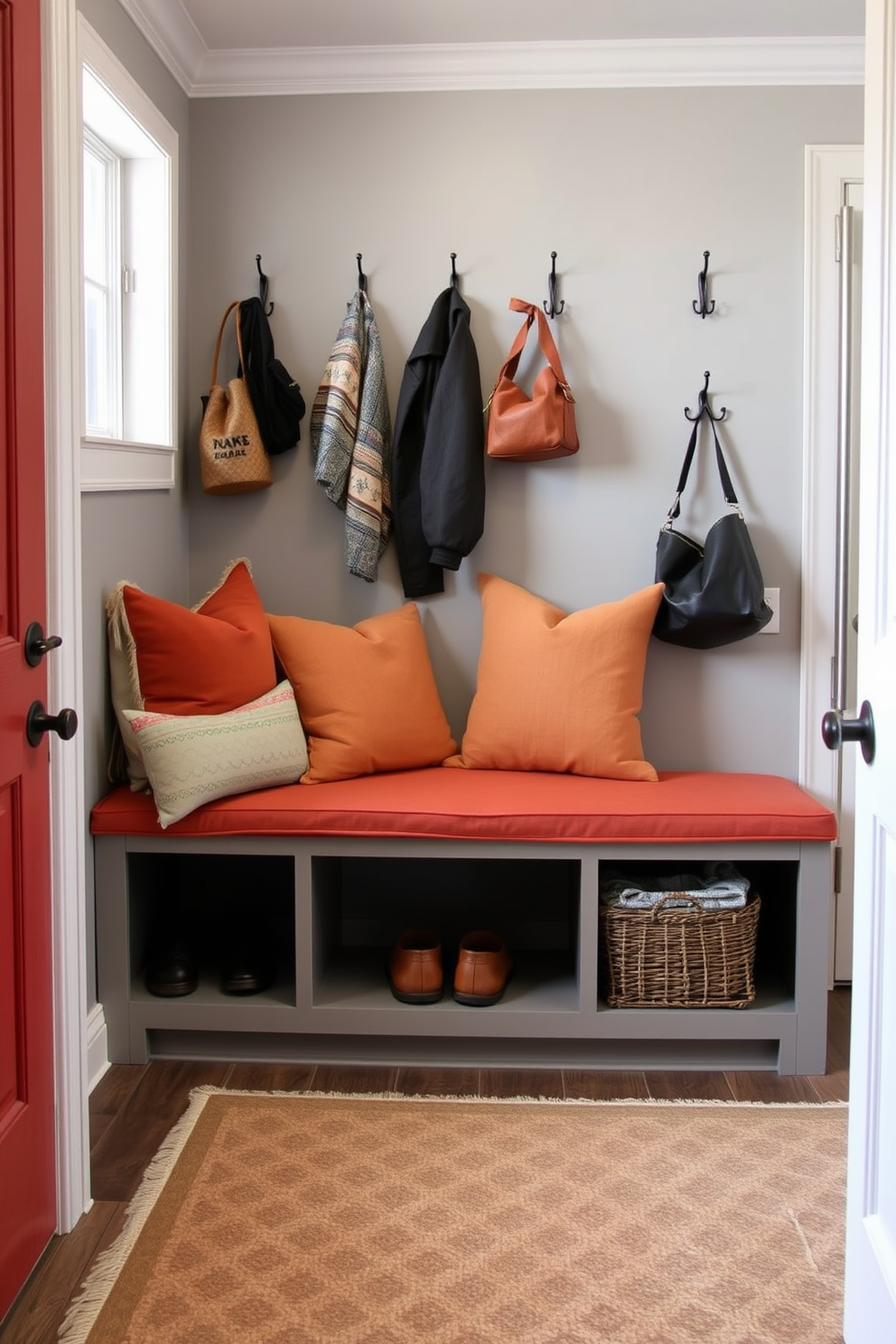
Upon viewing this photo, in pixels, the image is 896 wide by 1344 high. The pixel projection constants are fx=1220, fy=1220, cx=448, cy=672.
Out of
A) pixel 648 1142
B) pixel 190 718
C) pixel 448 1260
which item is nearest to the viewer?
pixel 448 1260

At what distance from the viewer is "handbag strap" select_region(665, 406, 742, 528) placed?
3129 millimetres

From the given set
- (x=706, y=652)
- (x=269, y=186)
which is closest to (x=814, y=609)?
(x=706, y=652)

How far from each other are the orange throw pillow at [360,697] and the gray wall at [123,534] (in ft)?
1.16

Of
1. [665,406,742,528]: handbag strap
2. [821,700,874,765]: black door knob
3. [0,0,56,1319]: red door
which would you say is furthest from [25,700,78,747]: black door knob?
[665,406,742,528]: handbag strap

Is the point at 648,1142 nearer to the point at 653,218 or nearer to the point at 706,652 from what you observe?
the point at 706,652

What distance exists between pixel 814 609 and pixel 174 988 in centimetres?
187

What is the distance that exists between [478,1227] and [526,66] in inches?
108

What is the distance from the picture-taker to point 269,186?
324cm

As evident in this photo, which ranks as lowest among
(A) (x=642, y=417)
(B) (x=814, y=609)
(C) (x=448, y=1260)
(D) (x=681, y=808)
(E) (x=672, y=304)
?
(C) (x=448, y=1260)

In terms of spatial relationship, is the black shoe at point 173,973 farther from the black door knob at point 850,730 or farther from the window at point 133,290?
the black door knob at point 850,730

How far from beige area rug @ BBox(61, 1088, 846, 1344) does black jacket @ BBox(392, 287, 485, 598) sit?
1.37m

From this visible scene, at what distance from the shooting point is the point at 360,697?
3008 mm

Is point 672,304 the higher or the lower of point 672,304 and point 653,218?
the lower

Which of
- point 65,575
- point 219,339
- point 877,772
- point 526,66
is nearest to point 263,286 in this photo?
point 219,339
